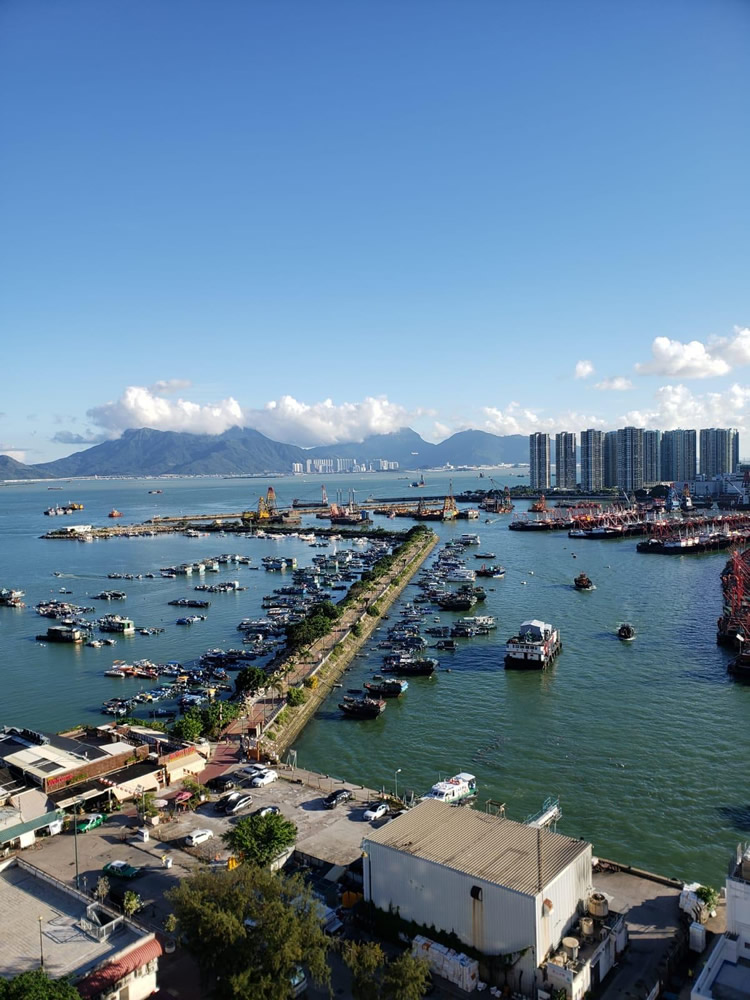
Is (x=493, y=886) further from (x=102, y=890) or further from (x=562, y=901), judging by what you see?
(x=102, y=890)

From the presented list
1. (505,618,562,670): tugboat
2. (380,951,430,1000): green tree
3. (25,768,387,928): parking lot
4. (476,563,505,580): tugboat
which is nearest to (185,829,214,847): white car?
(25,768,387,928): parking lot

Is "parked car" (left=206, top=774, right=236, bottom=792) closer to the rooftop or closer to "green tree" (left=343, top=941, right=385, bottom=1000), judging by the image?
the rooftop

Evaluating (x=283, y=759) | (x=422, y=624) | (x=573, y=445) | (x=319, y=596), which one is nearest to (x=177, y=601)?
(x=319, y=596)

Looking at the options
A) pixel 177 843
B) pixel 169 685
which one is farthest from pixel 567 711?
pixel 169 685

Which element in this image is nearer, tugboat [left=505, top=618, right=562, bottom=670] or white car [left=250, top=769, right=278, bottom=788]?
white car [left=250, top=769, right=278, bottom=788]

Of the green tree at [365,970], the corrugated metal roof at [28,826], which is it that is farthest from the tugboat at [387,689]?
the green tree at [365,970]

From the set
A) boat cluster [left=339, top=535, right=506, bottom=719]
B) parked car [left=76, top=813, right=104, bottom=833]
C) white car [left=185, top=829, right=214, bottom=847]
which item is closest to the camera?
white car [left=185, top=829, right=214, bottom=847]

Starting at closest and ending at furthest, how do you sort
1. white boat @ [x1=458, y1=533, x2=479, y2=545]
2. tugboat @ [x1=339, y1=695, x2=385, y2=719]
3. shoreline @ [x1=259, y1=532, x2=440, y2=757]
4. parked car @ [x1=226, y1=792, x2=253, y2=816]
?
parked car @ [x1=226, y1=792, x2=253, y2=816] < shoreline @ [x1=259, y1=532, x2=440, y2=757] < tugboat @ [x1=339, y1=695, x2=385, y2=719] < white boat @ [x1=458, y1=533, x2=479, y2=545]
